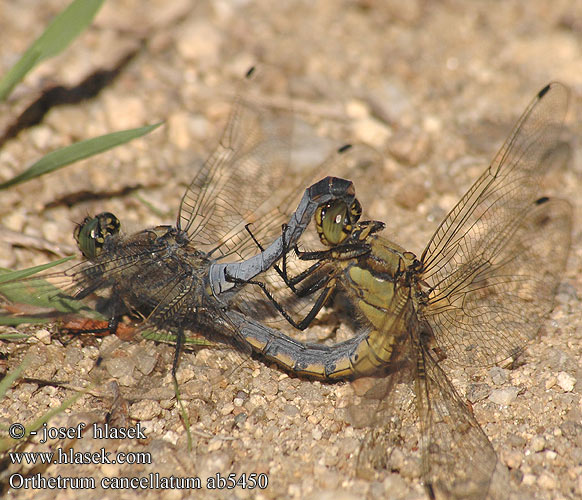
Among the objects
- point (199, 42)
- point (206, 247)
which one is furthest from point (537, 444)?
point (199, 42)

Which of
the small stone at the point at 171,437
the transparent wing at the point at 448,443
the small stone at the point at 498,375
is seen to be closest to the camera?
the transparent wing at the point at 448,443

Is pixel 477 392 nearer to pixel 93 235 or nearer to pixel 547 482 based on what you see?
pixel 547 482

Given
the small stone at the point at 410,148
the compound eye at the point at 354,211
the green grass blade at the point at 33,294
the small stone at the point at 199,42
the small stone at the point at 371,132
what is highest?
the small stone at the point at 199,42

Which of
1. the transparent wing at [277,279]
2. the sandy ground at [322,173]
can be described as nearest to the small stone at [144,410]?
the sandy ground at [322,173]

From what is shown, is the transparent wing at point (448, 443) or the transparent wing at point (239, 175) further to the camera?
the transparent wing at point (239, 175)

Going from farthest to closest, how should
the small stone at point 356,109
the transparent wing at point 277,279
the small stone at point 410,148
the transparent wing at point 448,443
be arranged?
the small stone at point 356,109 < the small stone at point 410,148 < the transparent wing at point 277,279 < the transparent wing at point 448,443

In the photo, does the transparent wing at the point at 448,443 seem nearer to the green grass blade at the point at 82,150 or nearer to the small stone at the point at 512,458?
the small stone at the point at 512,458

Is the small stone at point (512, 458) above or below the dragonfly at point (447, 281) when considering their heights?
below
